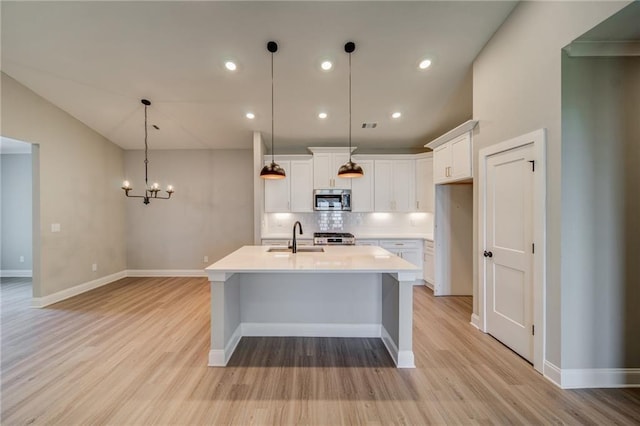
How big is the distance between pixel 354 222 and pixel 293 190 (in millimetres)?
1461

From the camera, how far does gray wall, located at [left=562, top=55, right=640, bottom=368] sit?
2.04 m

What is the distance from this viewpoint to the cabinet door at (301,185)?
514cm

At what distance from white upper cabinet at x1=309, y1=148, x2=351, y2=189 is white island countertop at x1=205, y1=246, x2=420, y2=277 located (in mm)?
2264

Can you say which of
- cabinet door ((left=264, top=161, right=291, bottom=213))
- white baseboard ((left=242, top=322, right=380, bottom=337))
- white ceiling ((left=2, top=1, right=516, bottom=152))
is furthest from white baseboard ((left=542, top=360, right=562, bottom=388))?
cabinet door ((left=264, top=161, right=291, bottom=213))

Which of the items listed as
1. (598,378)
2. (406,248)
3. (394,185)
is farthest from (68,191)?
(598,378)

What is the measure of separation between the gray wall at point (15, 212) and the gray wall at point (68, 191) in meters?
2.05

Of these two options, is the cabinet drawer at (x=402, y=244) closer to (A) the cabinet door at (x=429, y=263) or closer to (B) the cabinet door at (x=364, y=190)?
(A) the cabinet door at (x=429, y=263)

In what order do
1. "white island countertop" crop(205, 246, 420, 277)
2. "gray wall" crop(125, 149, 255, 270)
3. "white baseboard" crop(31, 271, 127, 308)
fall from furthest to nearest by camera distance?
"gray wall" crop(125, 149, 255, 270), "white baseboard" crop(31, 271, 127, 308), "white island countertop" crop(205, 246, 420, 277)

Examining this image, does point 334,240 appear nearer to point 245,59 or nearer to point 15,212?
point 245,59

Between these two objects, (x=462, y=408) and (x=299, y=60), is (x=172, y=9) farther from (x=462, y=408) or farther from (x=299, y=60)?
(x=462, y=408)

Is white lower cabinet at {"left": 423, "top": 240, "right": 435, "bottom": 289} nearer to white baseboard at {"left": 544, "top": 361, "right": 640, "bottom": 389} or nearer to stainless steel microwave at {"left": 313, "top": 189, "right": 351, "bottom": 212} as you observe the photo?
stainless steel microwave at {"left": 313, "top": 189, "right": 351, "bottom": 212}

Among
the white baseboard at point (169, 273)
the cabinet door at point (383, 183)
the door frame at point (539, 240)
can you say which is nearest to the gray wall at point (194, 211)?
the white baseboard at point (169, 273)

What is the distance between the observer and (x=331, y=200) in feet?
16.6

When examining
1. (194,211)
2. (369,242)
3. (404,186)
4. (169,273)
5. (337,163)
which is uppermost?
(337,163)
